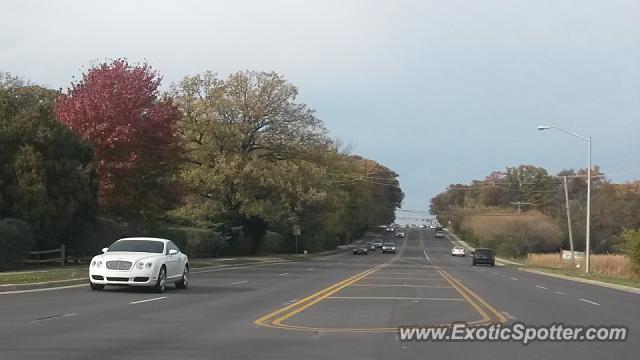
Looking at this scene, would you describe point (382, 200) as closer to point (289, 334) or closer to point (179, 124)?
point (179, 124)

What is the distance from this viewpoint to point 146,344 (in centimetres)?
1158

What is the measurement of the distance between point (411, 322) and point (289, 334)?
3.09m

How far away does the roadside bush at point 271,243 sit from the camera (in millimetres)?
65688

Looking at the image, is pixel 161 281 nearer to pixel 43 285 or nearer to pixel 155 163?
pixel 43 285


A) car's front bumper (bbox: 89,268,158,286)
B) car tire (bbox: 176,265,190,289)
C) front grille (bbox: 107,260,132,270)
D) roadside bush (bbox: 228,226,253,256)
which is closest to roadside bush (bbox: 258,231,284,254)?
roadside bush (bbox: 228,226,253,256)

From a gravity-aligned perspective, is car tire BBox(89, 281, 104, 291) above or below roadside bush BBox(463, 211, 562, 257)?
below

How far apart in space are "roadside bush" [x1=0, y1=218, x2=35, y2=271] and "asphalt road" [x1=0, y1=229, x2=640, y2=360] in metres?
6.59

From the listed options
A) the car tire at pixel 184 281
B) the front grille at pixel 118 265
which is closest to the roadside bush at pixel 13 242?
the car tire at pixel 184 281

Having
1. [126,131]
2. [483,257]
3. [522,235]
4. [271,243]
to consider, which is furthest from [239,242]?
[522,235]

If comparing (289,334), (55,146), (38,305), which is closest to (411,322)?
(289,334)

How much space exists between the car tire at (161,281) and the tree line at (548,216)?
30.6 metres

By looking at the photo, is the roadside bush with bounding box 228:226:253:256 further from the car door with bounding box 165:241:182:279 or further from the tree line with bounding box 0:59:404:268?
the car door with bounding box 165:241:182:279

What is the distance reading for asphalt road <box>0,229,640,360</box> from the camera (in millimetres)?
11095

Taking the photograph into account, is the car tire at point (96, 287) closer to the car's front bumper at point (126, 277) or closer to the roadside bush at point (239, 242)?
the car's front bumper at point (126, 277)
